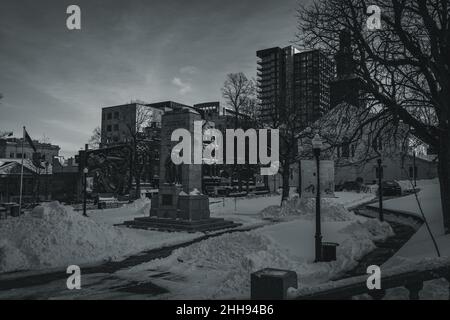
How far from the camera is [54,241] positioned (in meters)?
12.2

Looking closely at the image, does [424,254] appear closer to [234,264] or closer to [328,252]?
[328,252]

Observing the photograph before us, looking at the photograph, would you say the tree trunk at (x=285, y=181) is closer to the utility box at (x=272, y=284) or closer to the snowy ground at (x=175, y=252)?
the snowy ground at (x=175, y=252)

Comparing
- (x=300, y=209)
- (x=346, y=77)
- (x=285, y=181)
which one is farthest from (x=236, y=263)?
(x=285, y=181)

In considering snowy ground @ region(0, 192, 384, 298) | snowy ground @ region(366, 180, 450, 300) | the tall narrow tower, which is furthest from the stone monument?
snowy ground @ region(366, 180, 450, 300)

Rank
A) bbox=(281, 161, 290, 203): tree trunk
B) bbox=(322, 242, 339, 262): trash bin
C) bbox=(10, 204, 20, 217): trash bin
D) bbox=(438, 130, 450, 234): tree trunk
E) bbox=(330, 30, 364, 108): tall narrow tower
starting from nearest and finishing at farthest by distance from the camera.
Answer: bbox=(322, 242, 339, 262): trash bin < bbox=(438, 130, 450, 234): tree trunk < bbox=(330, 30, 364, 108): tall narrow tower < bbox=(10, 204, 20, 217): trash bin < bbox=(281, 161, 290, 203): tree trunk

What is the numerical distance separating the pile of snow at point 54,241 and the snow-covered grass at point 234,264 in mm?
2415

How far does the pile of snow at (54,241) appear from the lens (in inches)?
448

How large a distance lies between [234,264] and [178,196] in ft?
32.2

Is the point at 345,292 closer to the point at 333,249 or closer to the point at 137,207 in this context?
the point at 333,249

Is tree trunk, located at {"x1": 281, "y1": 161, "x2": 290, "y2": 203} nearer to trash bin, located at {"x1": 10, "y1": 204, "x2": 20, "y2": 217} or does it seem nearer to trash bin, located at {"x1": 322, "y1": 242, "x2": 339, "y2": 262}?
trash bin, located at {"x1": 322, "y1": 242, "x2": 339, "y2": 262}

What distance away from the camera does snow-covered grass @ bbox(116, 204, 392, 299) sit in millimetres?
8758

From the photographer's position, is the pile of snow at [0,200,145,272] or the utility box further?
the pile of snow at [0,200,145,272]

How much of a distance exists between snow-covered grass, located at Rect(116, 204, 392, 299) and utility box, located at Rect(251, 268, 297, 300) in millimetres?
2355
